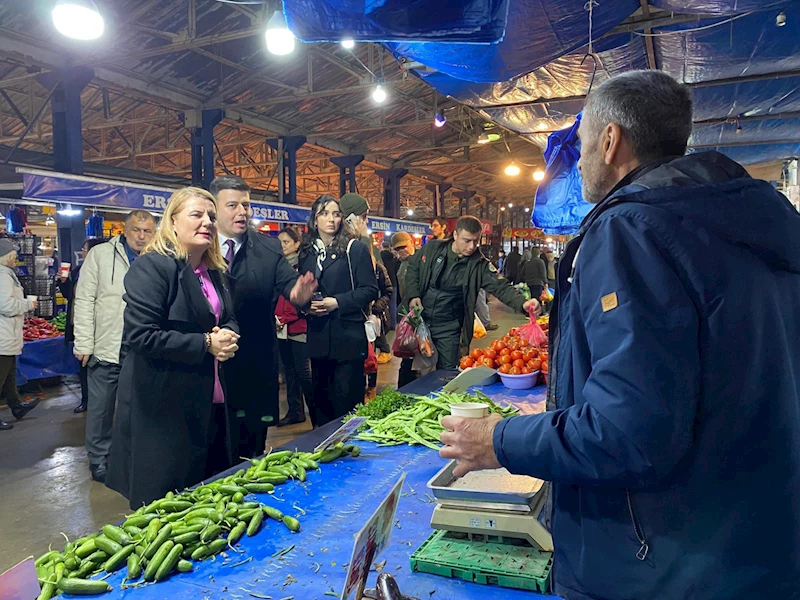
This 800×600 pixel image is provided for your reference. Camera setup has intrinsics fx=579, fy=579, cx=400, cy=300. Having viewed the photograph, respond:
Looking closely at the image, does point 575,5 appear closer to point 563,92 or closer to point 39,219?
point 563,92

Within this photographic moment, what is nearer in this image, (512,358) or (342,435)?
(342,435)

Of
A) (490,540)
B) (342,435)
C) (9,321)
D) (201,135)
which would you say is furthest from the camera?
(201,135)

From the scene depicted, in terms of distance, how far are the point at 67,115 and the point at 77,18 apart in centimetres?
521

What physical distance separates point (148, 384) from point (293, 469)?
88cm

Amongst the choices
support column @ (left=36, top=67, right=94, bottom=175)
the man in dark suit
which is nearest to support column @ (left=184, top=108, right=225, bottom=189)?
support column @ (left=36, top=67, right=94, bottom=175)

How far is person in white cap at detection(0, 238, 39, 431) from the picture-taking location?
6.47 metres

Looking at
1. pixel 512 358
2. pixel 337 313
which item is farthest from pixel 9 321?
pixel 512 358

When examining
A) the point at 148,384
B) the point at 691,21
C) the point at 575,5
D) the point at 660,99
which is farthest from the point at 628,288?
the point at 691,21

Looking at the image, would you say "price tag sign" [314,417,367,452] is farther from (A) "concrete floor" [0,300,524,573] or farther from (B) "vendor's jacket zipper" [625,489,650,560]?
(A) "concrete floor" [0,300,524,573]

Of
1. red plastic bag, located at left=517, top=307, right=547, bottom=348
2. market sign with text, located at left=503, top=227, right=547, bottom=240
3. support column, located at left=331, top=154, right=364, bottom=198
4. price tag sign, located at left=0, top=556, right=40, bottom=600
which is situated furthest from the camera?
market sign with text, located at left=503, top=227, right=547, bottom=240

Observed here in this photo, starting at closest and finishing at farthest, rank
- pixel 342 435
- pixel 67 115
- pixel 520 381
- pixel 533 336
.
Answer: pixel 342 435, pixel 520 381, pixel 533 336, pixel 67 115

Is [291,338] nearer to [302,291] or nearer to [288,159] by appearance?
[302,291]

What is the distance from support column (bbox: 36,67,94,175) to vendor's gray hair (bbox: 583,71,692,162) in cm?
994

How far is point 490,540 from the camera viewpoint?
181cm
